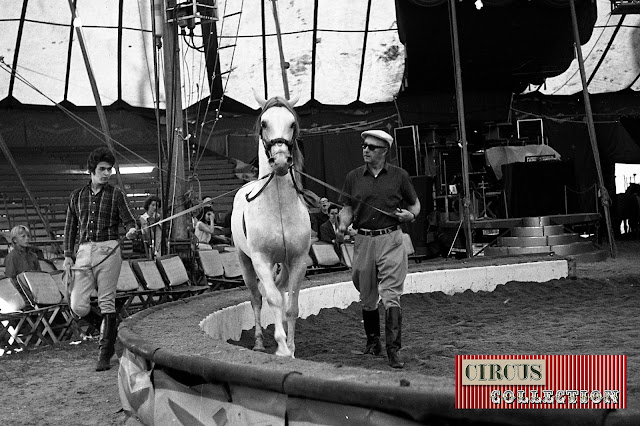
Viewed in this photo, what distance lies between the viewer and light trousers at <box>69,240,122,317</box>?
7.03m

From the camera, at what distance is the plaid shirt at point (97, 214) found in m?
7.08

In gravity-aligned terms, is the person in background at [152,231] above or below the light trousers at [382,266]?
below

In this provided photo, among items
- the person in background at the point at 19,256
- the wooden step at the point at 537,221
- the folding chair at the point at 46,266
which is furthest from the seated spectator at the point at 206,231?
the wooden step at the point at 537,221


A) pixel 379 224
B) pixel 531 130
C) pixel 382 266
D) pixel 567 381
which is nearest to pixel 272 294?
pixel 382 266

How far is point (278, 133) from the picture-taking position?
5934mm

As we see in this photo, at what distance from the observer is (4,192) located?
2167cm

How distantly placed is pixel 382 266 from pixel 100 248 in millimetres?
2213

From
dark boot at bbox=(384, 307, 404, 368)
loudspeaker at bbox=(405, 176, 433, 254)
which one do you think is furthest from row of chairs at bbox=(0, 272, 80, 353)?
loudspeaker at bbox=(405, 176, 433, 254)

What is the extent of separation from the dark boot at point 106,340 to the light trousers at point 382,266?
1963 millimetres

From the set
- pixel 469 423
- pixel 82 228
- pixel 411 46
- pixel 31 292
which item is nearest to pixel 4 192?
pixel 411 46

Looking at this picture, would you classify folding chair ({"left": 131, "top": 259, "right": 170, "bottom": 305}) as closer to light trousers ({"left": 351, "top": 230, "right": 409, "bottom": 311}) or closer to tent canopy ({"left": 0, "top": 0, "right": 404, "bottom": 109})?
light trousers ({"left": 351, "top": 230, "right": 409, "bottom": 311})

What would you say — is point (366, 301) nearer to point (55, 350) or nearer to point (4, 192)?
point (55, 350)

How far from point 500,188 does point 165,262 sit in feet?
32.6

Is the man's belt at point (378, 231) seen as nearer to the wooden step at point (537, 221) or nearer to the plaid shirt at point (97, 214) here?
the plaid shirt at point (97, 214)
